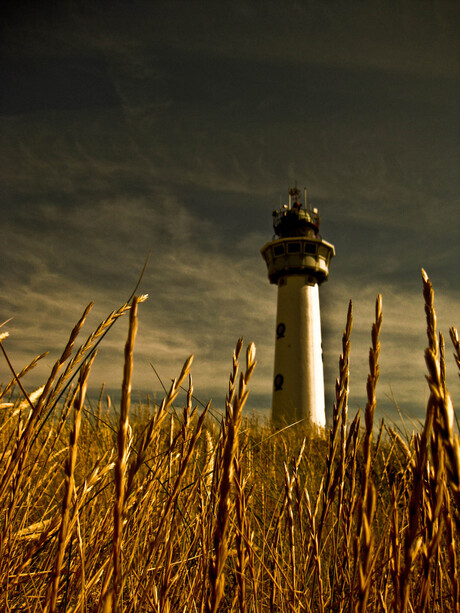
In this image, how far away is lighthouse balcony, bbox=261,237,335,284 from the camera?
79.9 ft

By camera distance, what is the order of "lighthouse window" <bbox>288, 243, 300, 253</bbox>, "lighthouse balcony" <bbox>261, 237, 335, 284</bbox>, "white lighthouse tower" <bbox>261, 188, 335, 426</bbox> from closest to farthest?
"white lighthouse tower" <bbox>261, 188, 335, 426</bbox> < "lighthouse balcony" <bbox>261, 237, 335, 284</bbox> < "lighthouse window" <bbox>288, 243, 300, 253</bbox>

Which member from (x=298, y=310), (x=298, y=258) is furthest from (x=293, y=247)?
(x=298, y=310)

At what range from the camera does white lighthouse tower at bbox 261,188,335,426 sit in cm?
2083

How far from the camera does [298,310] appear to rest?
22.8 metres

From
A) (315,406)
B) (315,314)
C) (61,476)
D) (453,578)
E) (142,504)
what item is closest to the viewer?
(453,578)

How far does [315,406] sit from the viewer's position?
2095 centimetres

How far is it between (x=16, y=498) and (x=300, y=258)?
23.9 metres

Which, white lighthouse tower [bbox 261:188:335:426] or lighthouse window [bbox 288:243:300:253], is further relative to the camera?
lighthouse window [bbox 288:243:300:253]

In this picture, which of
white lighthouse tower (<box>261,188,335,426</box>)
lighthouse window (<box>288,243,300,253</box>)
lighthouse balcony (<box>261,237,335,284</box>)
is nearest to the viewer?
white lighthouse tower (<box>261,188,335,426</box>)

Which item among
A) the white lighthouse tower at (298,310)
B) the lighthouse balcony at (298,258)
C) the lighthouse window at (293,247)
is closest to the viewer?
the white lighthouse tower at (298,310)

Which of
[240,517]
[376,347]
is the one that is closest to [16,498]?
[240,517]

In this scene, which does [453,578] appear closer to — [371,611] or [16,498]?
[371,611]

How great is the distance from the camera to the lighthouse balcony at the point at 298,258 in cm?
2434

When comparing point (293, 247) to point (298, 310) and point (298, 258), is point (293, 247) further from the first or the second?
point (298, 310)
